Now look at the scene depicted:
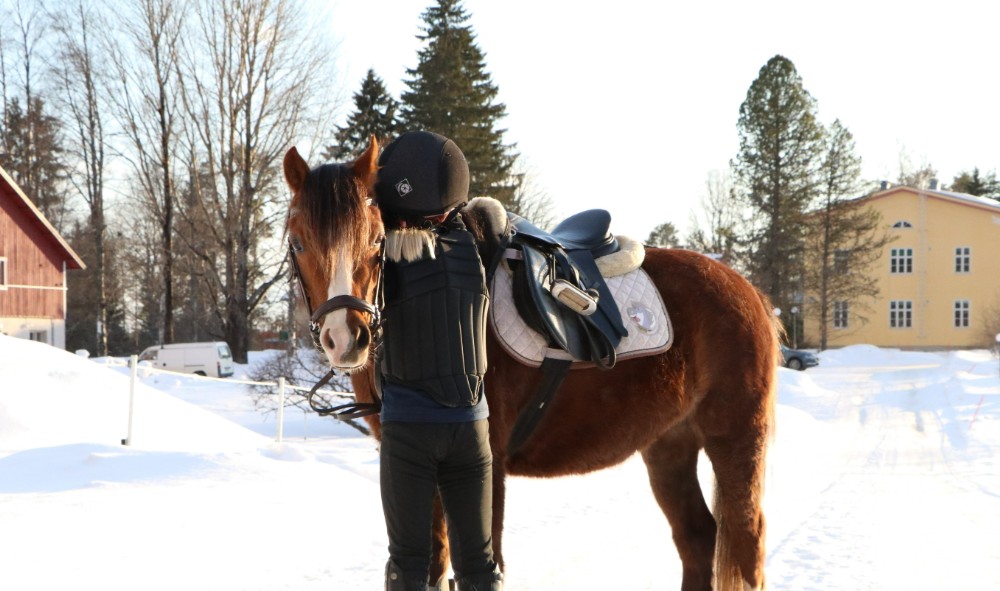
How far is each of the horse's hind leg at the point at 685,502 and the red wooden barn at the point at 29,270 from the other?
86.6ft

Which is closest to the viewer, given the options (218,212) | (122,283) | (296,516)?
(296,516)

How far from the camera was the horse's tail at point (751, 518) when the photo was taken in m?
3.46

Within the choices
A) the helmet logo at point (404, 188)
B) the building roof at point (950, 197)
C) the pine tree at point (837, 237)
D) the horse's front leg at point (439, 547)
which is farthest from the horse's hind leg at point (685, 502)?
the building roof at point (950, 197)

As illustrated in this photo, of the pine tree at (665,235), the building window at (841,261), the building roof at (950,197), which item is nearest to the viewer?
the building window at (841,261)

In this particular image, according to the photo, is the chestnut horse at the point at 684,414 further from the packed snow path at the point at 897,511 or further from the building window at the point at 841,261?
the building window at the point at 841,261

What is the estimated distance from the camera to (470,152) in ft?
95.1

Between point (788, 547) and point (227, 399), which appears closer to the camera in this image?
point (788, 547)

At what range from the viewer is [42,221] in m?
26.7

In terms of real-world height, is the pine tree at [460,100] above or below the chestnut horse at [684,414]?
above

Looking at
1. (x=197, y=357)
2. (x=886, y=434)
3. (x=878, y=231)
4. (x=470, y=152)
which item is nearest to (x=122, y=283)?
(x=197, y=357)

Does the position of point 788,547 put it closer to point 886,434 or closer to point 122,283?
point 886,434

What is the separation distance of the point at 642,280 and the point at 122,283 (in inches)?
1786

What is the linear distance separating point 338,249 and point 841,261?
146 feet

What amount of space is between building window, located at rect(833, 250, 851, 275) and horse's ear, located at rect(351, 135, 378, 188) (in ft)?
145
